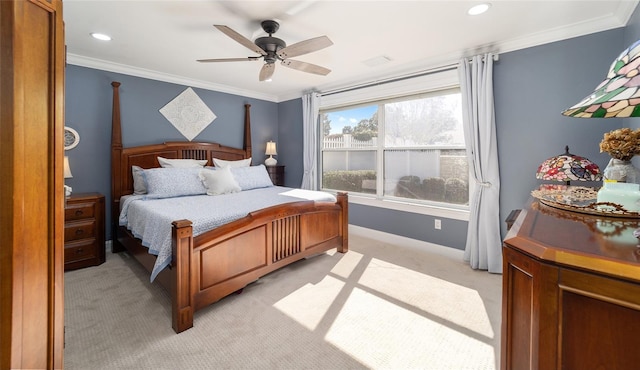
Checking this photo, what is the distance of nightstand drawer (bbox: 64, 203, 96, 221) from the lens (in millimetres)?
2857

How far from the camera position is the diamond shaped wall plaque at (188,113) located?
3.93 m

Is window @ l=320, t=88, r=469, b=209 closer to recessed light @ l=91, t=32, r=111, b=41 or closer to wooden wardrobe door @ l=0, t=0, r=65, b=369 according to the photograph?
recessed light @ l=91, t=32, r=111, b=41

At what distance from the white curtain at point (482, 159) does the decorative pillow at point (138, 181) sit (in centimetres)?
383

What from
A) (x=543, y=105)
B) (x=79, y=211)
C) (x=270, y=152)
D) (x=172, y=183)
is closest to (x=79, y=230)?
(x=79, y=211)

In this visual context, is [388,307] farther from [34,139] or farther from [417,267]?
[34,139]

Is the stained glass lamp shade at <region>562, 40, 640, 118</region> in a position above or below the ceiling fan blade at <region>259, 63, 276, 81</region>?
below

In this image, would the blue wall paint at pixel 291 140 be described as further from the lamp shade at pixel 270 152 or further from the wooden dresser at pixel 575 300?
the wooden dresser at pixel 575 300

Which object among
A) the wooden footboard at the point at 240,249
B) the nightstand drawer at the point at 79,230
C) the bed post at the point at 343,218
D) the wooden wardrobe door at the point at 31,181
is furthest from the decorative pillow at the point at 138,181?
the wooden wardrobe door at the point at 31,181

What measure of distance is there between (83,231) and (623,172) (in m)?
4.27

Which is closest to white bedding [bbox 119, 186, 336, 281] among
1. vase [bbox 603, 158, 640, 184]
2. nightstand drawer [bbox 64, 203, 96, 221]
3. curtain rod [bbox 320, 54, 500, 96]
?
nightstand drawer [bbox 64, 203, 96, 221]

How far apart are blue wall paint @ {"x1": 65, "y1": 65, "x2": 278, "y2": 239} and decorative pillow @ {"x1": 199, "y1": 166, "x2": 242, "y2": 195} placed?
108cm

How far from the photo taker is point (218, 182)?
3.33 m

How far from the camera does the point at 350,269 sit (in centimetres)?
294

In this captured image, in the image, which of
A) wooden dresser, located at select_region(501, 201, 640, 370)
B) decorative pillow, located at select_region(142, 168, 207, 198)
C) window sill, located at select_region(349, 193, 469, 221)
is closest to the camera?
wooden dresser, located at select_region(501, 201, 640, 370)
